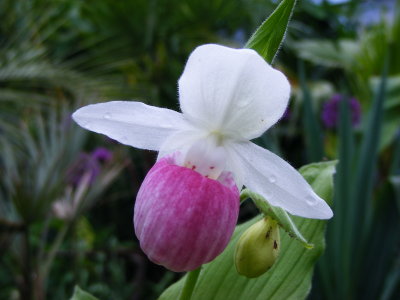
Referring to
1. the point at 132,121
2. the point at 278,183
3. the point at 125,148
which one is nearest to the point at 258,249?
the point at 278,183

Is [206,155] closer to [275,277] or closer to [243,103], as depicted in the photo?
[243,103]

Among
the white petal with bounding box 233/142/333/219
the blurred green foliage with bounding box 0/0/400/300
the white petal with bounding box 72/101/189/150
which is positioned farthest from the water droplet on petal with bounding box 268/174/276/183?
the blurred green foliage with bounding box 0/0/400/300

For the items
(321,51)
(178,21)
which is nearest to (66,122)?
(178,21)

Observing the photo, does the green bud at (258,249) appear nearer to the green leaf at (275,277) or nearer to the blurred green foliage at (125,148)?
the green leaf at (275,277)

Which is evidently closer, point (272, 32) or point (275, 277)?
point (272, 32)

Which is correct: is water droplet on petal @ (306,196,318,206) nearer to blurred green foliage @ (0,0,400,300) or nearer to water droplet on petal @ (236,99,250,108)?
water droplet on petal @ (236,99,250,108)

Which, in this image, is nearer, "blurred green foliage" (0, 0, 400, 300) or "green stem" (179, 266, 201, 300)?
"green stem" (179, 266, 201, 300)

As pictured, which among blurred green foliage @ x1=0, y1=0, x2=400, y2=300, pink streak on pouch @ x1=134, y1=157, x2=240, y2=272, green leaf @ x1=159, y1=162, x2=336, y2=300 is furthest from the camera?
blurred green foliage @ x1=0, y1=0, x2=400, y2=300
